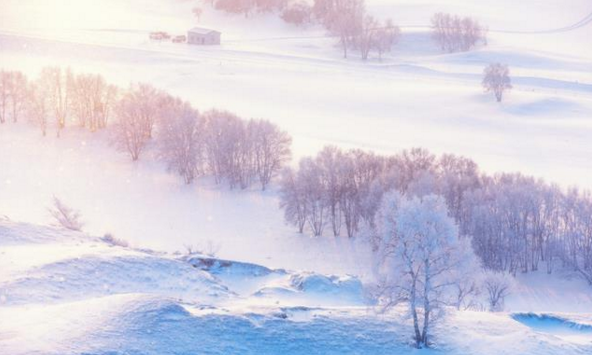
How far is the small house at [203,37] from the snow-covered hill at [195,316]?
69235 millimetres

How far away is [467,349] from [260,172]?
92.5ft

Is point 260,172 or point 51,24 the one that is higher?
point 51,24

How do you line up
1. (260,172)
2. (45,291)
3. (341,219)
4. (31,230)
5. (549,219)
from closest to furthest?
(45,291) → (31,230) → (549,219) → (341,219) → (260,172)

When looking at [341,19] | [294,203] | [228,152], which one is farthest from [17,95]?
[341,19]

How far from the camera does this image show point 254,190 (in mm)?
45375

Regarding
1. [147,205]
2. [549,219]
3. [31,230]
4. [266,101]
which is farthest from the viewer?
[266,101]

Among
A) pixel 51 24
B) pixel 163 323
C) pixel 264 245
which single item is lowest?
pixel 264 245

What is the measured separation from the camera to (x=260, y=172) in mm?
46406

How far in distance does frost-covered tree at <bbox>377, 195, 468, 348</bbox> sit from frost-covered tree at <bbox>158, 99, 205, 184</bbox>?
28532mm

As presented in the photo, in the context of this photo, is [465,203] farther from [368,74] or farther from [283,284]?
[368,74]

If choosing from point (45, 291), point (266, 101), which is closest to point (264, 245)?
point (45, 291)

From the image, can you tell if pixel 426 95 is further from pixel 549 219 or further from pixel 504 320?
pixel 504 320

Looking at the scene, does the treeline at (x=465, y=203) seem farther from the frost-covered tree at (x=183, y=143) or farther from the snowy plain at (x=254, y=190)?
the frost-covered tree at (x=183, y=143)

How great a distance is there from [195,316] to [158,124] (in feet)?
110
